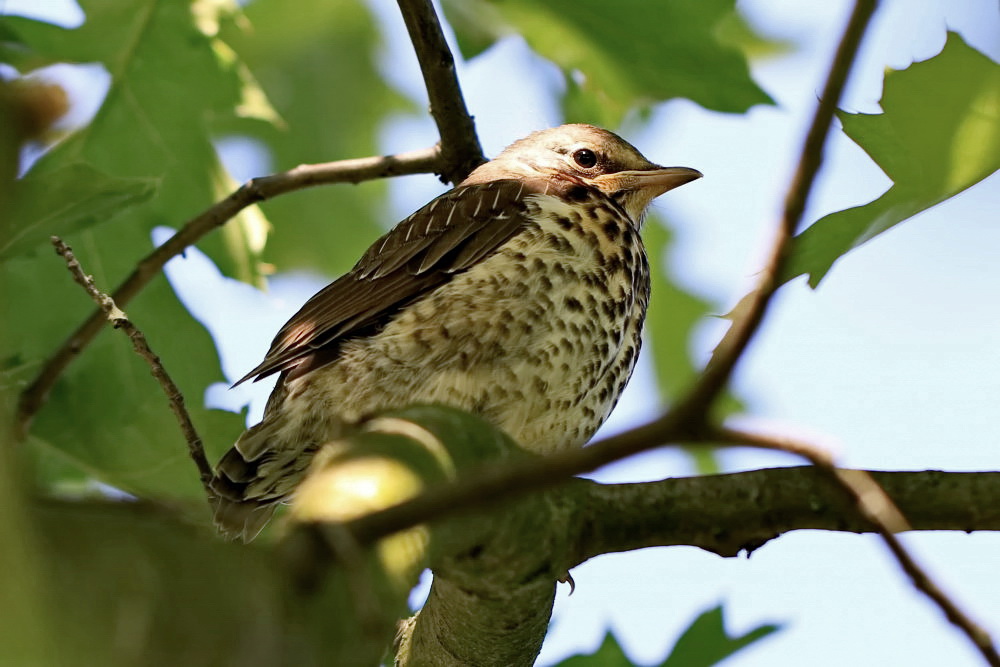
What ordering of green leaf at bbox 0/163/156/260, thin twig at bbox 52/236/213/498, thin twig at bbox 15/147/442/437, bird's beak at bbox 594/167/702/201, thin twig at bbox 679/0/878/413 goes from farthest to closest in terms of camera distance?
bird's beak at bbox 594/167/702/201 → thin twig at bbox 15/147/442/437 → thin twig at bbox 52/236/213/498 → green leaf at bbox 0/163/156/260 → thin twig at bbox 679/0/878/413

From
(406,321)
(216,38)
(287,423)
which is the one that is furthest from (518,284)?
(216,38)

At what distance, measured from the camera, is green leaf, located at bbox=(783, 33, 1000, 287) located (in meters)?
1.46

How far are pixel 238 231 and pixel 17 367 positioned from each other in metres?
0.71

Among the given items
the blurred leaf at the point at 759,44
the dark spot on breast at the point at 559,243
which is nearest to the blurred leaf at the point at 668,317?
the blurred leaf at the point at 759,44

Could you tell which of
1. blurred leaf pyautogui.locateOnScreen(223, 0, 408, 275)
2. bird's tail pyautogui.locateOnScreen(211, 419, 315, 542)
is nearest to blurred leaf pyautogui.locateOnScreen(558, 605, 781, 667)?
bird's tail pyautogui.locateOnScreen(211, 419, 315, 542)

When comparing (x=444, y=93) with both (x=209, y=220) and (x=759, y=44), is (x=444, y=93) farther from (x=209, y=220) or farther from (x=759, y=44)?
(x=759, y=44)

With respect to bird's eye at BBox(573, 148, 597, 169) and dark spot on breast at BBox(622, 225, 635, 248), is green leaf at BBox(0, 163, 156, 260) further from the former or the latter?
bird's eye at BBox(573, 148, 597, 169)

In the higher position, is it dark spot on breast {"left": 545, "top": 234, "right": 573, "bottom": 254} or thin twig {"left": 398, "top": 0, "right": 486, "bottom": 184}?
thin twig {"left": 398, "top": 0, "right": 486, "bottom": 184}

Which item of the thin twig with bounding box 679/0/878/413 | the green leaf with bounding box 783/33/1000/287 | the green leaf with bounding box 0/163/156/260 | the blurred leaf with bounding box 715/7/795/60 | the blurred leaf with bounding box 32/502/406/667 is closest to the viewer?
the blurred leaf with bounding box 32/502/406/667

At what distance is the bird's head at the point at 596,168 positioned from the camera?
11.0 feet

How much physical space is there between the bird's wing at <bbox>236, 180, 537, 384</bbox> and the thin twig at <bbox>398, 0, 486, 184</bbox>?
0.08 metres

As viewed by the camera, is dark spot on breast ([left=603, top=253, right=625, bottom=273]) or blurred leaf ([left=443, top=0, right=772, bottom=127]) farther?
dark spot on breast ([left=603, top=253, right=625, bottom=273])

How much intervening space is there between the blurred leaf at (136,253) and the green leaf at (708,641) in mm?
1087

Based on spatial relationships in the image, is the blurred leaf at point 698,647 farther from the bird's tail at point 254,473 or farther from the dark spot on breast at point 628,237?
the dark spot on breast at point 628,237
